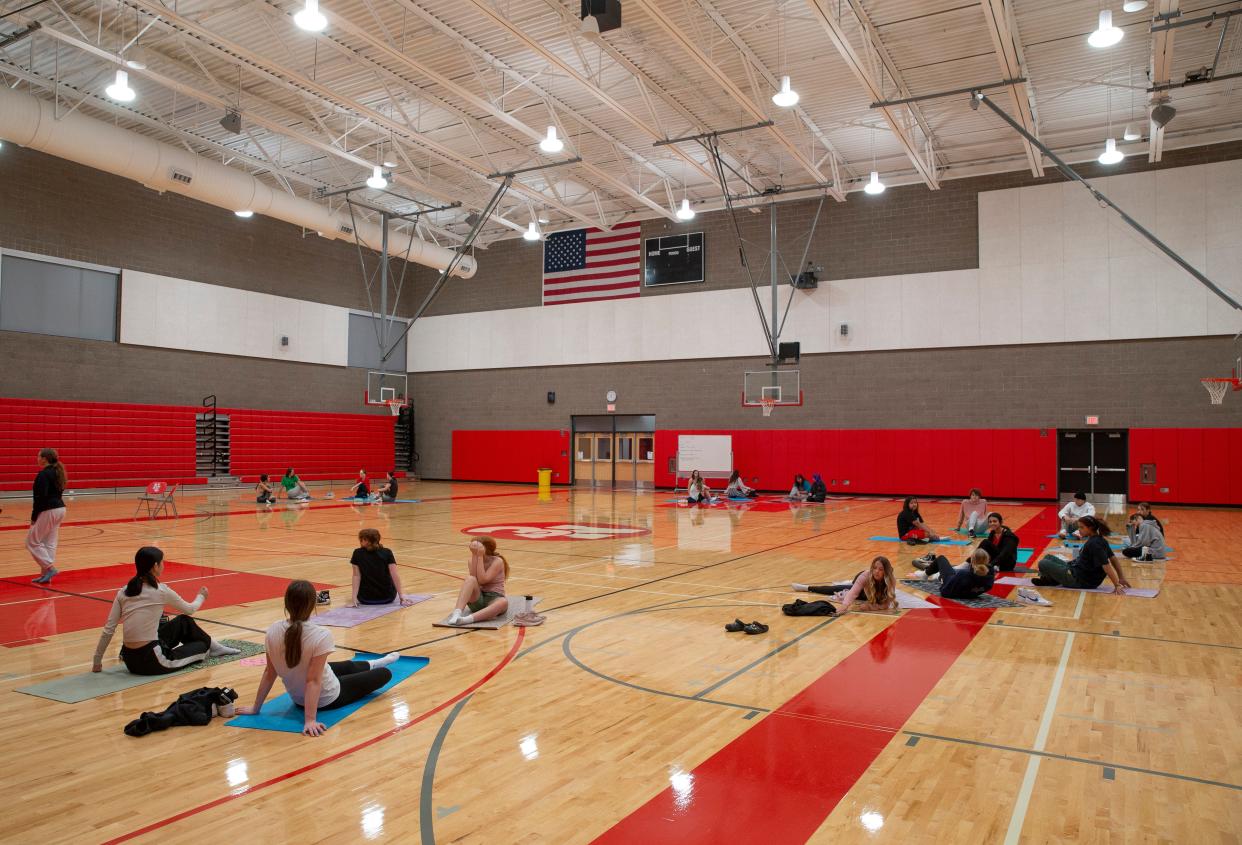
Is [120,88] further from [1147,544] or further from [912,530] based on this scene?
[1147,544]

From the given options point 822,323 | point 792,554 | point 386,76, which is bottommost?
point 792,554

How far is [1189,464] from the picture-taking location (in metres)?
23.5

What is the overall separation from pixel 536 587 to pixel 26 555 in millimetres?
8860

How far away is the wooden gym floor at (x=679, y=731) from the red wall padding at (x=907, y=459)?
1501 centimetres

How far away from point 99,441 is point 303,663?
945 inches

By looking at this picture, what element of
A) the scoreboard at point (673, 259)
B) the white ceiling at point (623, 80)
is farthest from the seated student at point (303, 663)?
the scoreboard at point (673, 259)

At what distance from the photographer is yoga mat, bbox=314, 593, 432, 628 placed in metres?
8.41

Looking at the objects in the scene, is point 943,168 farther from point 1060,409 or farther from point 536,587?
point 536,587

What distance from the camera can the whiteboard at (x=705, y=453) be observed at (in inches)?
1172

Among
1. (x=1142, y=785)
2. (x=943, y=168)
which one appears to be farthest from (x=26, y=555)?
(x=943, y=168)

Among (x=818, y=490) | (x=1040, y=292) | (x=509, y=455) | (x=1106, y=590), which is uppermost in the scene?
(x=1040, y=292)

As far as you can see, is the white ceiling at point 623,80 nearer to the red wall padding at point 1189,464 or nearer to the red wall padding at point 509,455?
the red wall padding at point 1189,464

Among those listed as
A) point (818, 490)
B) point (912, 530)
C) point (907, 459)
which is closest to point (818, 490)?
point (818, 490)

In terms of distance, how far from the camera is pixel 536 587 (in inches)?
418
